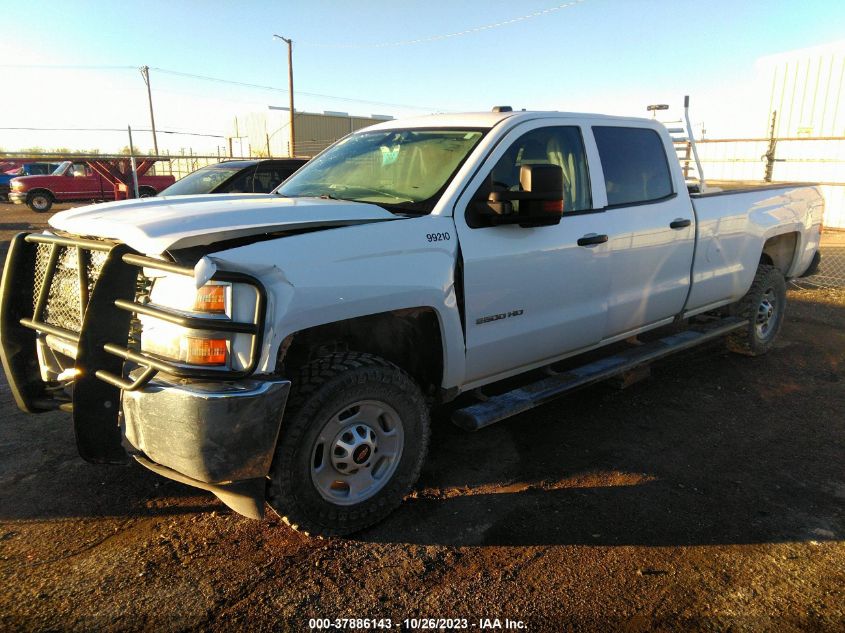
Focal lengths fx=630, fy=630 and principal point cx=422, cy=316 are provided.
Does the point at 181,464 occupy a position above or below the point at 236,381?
below

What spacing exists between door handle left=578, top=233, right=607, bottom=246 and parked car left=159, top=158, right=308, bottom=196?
6.47m

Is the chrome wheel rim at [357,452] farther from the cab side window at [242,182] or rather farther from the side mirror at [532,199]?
the cab side window at [242,182]

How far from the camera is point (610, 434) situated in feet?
14.3

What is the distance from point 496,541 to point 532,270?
1.53 metres

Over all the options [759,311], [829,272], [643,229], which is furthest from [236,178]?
[829,272]

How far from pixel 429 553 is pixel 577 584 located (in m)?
0.68

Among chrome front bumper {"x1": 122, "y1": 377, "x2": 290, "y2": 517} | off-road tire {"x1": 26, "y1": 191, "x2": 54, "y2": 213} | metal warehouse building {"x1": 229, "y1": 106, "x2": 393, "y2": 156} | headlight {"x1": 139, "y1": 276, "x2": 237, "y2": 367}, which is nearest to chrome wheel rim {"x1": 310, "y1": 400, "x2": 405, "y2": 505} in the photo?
chrome front bumper {"x1": 122, "y1": 377, "x2": 290, "y2": 517}

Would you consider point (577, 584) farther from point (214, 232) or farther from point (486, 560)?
point (214, 232)

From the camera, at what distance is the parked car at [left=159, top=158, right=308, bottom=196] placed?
947cm

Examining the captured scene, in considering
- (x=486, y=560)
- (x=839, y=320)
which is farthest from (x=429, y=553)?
(x=839, y=320)

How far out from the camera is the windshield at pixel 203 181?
9.50m

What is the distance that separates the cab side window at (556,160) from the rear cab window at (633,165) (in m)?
0.23

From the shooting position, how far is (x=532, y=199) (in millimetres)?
3357

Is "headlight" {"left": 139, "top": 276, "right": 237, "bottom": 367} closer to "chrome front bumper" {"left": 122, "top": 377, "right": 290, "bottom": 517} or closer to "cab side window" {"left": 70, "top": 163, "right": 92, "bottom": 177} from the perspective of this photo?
"chrome front bumper" {"left": 122, "top": 377, "right": 290, "bottom": 517}
